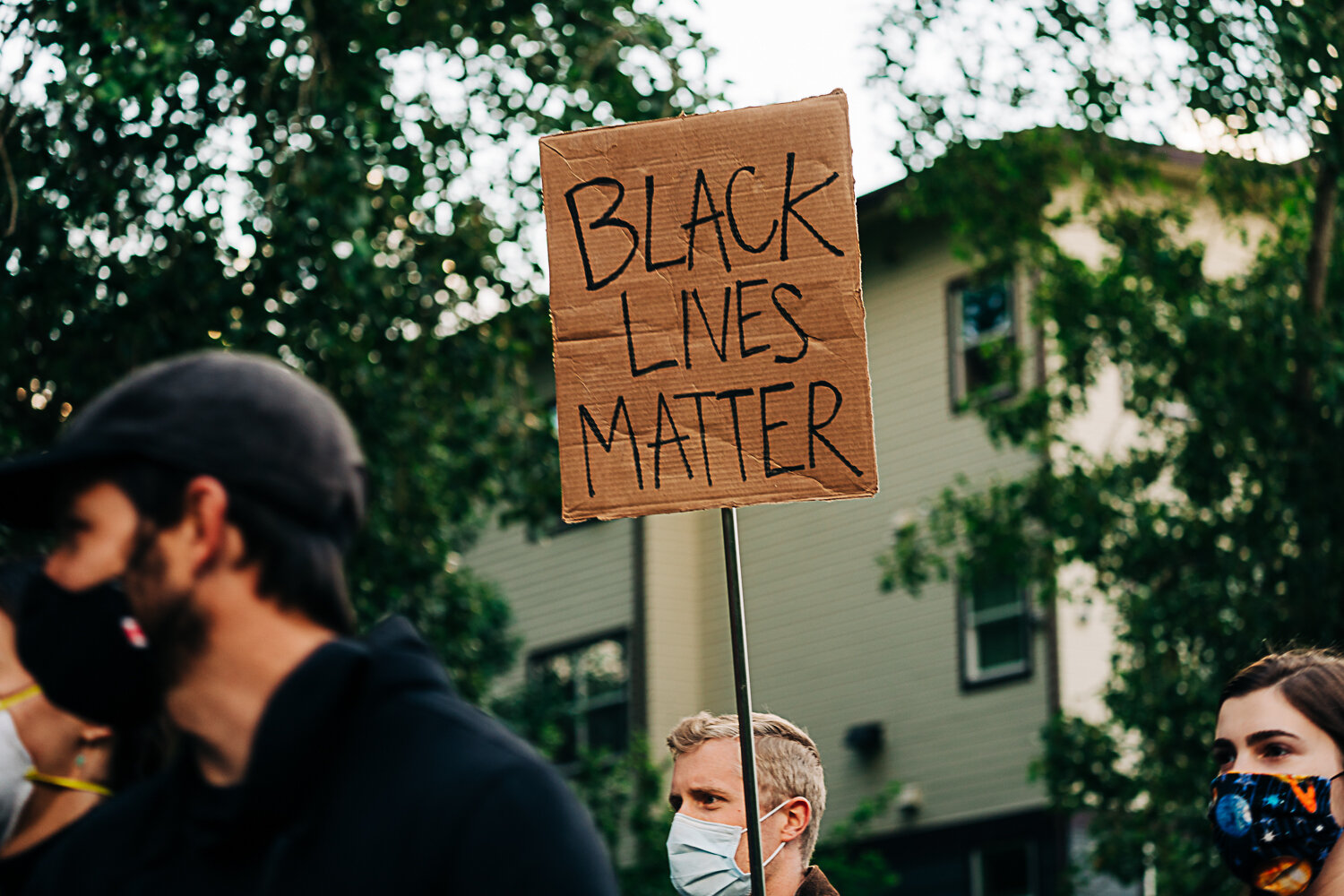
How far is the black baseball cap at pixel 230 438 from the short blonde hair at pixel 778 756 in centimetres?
251

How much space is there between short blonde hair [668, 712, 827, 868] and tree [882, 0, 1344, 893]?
7465 mm

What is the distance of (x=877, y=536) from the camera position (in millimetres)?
20062

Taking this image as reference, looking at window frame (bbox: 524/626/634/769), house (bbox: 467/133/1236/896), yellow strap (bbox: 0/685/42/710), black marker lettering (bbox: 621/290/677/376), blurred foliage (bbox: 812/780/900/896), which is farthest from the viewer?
window frame (bbox: 524/626/634/769)

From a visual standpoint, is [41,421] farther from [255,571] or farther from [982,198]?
[255,571]

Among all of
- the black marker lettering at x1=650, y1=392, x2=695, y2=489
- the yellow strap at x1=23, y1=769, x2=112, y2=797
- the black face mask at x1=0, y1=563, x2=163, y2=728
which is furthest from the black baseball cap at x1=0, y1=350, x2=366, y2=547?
the black marker lettering at x1=650, y1=392, x2=695, y2=489

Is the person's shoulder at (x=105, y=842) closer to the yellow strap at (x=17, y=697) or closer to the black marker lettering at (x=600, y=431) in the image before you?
the yellow strap at (x=17, y=697)

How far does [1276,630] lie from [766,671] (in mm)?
9981

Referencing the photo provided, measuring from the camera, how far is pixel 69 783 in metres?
3.47

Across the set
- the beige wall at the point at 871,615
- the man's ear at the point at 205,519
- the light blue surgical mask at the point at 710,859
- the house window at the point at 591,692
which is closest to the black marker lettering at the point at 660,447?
the light blue surgical mask at the point at 710,859

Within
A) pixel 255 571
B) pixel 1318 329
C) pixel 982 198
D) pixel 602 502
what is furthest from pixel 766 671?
pixel 255 571

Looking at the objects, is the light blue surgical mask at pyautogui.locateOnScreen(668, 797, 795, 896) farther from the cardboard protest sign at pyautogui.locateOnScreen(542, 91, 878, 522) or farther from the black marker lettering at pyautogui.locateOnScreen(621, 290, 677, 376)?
the black marker lettering at pyautogui.locateOnScreen(621, 290, 677, 376)

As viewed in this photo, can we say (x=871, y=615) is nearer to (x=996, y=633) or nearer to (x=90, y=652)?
(x=996, y=633)

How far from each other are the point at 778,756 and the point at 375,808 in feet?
8.80

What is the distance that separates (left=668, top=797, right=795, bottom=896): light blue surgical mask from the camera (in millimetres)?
4453
